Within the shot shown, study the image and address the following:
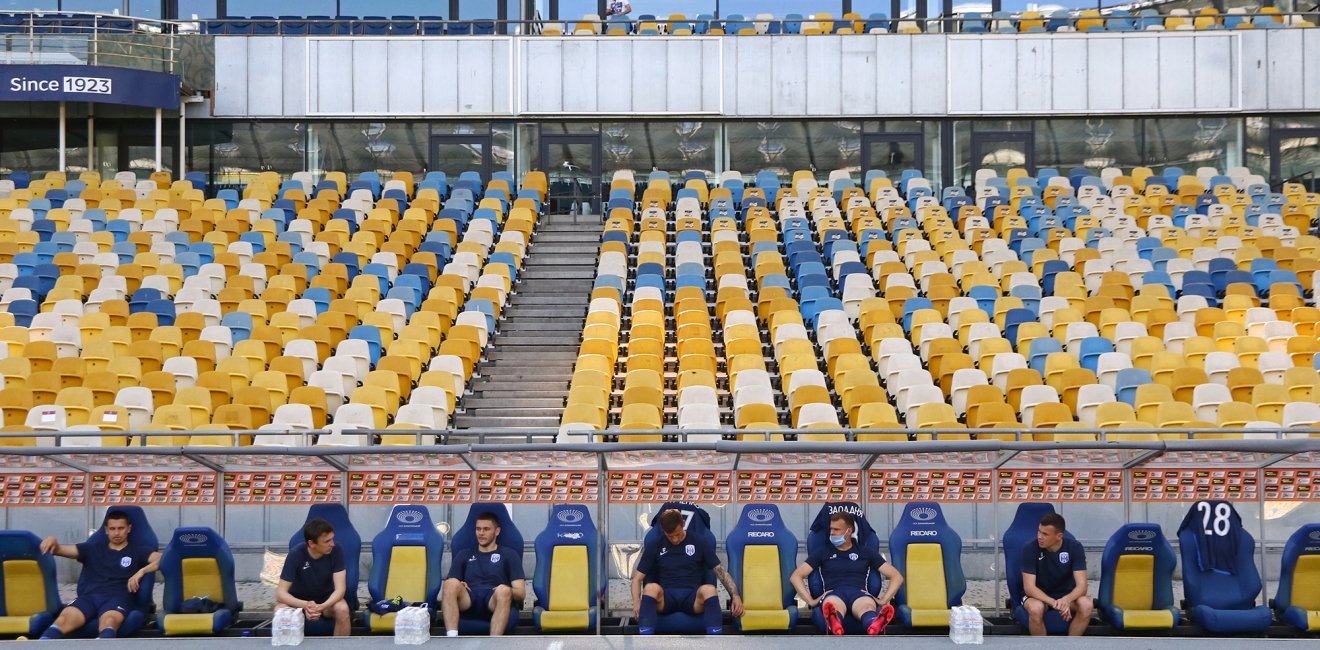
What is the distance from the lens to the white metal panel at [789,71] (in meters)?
24.4

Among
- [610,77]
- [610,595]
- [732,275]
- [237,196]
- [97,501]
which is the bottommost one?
[610,595]

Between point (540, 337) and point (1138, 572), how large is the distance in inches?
393

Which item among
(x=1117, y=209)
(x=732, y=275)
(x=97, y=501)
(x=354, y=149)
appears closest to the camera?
(x=97, y=501)

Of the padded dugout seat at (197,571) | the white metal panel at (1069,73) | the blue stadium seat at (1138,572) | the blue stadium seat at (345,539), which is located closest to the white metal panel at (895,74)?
the white metal panel at (1069,73)

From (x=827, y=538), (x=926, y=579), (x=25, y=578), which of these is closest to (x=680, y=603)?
(x=827, y=538)

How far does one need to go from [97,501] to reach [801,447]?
18.2ft

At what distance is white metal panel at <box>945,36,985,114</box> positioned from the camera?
24.4 metres

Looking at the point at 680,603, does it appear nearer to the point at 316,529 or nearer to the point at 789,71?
the point at 316,529

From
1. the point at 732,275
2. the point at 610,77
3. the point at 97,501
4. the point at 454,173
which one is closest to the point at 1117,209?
the point at 732,275

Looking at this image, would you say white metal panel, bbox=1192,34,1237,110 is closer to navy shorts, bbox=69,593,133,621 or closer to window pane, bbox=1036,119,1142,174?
window pane, bbox=1036,119,1142,174

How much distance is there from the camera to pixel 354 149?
24859 millimetres

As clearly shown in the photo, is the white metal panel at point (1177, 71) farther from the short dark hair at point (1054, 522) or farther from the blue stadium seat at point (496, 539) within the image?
the blue stadium seat at point (496, 539)

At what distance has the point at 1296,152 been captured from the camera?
80.2ft

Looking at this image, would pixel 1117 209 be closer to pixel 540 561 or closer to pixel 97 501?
pixel 540 561
